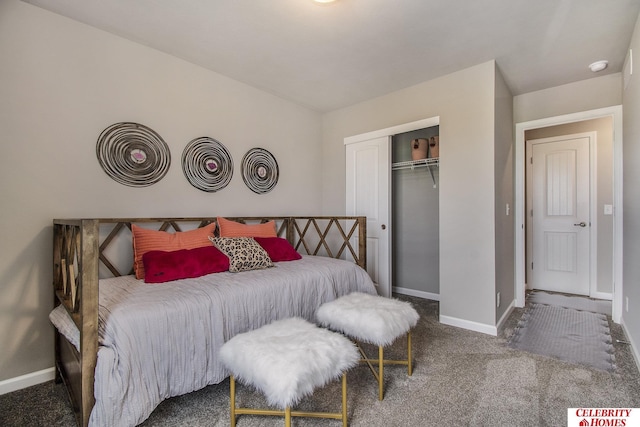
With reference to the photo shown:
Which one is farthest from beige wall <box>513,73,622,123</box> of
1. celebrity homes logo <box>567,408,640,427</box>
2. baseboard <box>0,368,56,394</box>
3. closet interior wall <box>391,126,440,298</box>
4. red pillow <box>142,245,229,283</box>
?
baseboard <box>0,368,56,394</box>

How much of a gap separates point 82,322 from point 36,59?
1883 millimetres

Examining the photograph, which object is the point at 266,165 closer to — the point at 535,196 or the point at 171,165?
the point at 171,165

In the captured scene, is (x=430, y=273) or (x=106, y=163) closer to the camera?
(x=106, y=163)

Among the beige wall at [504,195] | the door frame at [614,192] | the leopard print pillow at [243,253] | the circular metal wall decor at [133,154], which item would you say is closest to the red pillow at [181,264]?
the leopard print pillow at [243,253]

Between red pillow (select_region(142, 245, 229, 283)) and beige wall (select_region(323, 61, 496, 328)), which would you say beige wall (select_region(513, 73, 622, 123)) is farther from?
red pillow (select_region(142, 245, 229, 283))

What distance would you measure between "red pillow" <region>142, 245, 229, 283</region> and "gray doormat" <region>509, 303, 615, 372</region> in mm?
2527

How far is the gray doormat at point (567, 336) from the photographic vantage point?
2.29 m

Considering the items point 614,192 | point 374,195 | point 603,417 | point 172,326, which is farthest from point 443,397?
point 614,192

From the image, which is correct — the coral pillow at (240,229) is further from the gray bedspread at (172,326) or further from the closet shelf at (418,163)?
the closet shelf at (418,163)

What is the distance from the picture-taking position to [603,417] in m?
Answer: 1.62

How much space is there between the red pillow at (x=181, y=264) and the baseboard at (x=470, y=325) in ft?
7.20

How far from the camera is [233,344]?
4.94 ft

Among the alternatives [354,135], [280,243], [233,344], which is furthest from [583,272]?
[233,344]

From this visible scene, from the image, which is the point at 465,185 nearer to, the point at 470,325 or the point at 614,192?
the point at 470,325
